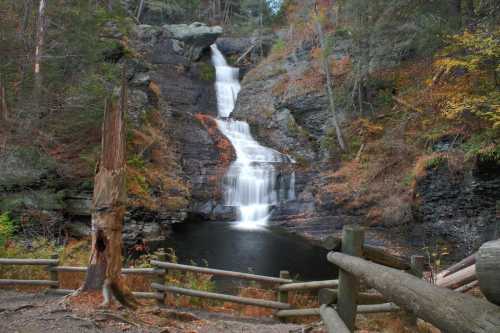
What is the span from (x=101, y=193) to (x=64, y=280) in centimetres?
357

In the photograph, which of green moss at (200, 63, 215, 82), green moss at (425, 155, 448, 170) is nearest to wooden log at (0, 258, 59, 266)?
green moss at (425, 155, 448, 170)

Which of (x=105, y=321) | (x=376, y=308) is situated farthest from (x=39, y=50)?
(x=376, y=308)

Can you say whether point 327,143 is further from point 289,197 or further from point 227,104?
point 227,104

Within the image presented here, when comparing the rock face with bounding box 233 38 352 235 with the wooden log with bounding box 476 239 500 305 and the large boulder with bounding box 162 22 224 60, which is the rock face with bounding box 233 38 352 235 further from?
the wooden log with bounding box 476 239 500 305

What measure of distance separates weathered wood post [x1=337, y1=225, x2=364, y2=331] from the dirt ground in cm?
202

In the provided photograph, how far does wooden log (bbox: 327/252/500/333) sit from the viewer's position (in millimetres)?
1433

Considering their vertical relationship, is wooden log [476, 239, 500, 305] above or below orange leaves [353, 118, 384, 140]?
below

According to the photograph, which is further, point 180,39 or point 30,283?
point 180,39

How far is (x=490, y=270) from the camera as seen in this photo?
1412mm

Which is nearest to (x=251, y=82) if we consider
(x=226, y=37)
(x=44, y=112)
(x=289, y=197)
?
(x=226, y=37)

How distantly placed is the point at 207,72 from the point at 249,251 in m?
19.7

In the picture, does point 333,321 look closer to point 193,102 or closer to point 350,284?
point 350,284

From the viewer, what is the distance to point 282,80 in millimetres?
26375

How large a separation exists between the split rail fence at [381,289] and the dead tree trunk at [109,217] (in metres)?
1.30
